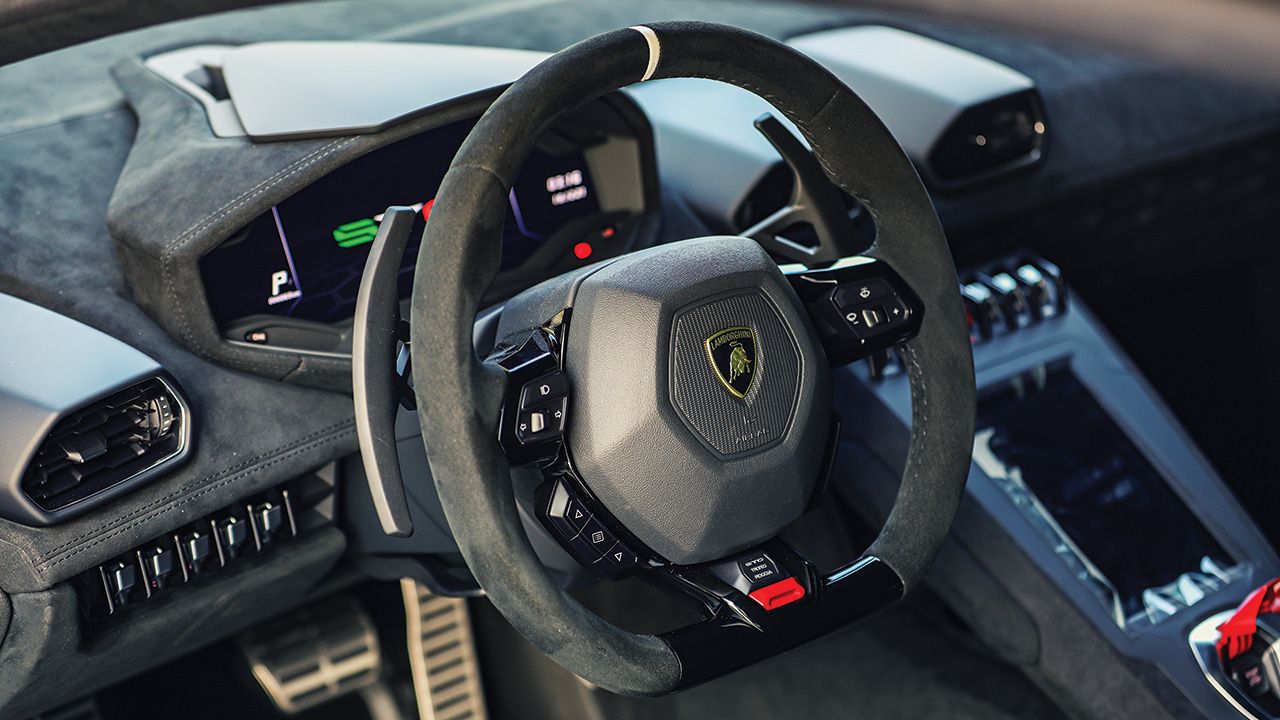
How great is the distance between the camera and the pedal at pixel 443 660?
1850 mm

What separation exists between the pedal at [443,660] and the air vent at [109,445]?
2.30 feet

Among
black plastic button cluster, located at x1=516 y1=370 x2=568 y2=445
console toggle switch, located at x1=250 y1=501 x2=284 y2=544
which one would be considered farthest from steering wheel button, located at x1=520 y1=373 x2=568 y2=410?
console toggle switch, located at x1=250 y1=501 x2=284 y2=544

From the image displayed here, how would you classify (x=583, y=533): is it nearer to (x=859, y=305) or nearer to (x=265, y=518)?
(x=859, y=305)

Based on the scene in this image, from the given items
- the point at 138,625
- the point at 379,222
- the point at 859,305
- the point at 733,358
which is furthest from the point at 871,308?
the point at 138,625

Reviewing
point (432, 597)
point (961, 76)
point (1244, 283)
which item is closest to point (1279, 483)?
point (1244, 283)

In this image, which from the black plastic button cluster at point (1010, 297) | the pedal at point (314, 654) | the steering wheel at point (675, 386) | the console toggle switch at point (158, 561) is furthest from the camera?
the pedal at point (314, 654)

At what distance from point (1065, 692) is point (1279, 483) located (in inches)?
31.0

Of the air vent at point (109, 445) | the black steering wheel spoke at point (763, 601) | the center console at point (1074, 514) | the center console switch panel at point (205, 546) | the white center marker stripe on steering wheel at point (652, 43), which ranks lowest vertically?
the center console at point (1074, 514)

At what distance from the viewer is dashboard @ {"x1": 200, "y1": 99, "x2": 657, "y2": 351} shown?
1.29 metres

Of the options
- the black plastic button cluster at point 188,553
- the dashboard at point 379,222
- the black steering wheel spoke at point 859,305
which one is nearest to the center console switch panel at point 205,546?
Result: the black plastic button cluster at point 188,553

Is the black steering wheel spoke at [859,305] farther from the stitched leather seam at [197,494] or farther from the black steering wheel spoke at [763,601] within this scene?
the stitched leather seam at [197,494]

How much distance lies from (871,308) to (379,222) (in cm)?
55

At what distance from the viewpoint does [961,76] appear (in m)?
1.76

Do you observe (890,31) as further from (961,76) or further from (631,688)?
(631,688)
